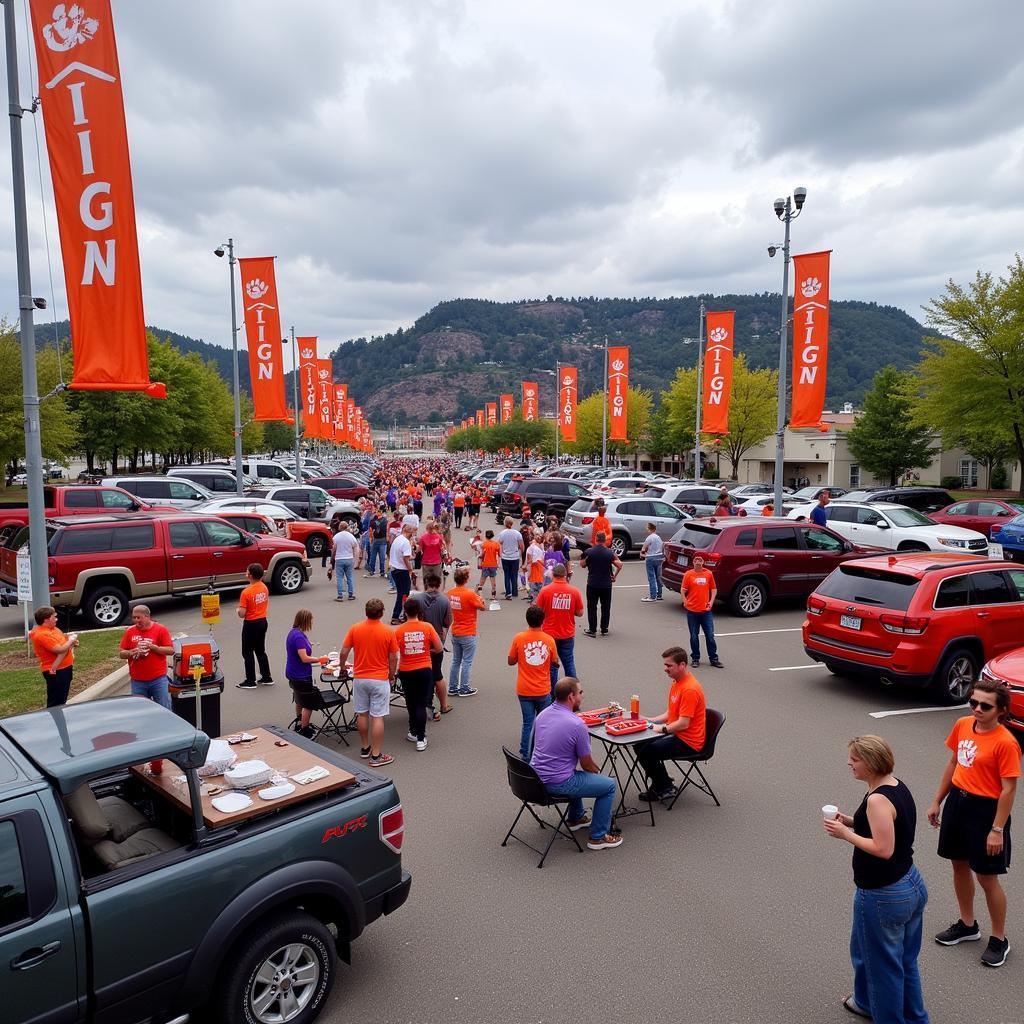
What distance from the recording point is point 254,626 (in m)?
10.3

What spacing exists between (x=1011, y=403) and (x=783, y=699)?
26.5 m

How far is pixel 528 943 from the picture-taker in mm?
4879

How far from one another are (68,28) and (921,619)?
13.0 meters

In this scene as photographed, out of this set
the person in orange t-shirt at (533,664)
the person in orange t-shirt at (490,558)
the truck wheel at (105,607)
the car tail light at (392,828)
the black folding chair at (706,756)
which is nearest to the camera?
the car tail light at (392,828)

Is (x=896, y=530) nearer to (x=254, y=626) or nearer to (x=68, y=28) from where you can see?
(x=254, y=626)

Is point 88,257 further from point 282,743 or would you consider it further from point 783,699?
point 783,699

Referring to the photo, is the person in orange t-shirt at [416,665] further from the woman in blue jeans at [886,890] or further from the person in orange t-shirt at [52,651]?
the woman in blue jeans at [886,890]

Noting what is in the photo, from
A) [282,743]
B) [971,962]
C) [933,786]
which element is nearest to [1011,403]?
[933,786]

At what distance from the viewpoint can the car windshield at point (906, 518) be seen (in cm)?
2033

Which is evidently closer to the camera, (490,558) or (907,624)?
(907,624)

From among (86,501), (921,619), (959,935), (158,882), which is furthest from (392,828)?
(86,501)

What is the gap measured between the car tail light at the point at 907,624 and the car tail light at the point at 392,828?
23.3 feet

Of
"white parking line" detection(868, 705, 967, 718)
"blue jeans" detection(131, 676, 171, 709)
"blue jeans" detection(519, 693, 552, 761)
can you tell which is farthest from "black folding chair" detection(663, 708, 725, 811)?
"blue jeans" detection(131, 676, 171, 709)

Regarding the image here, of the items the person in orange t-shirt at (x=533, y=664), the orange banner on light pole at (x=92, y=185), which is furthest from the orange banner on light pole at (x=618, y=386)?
the person in orange t-shirt at (x=533, y=664)
